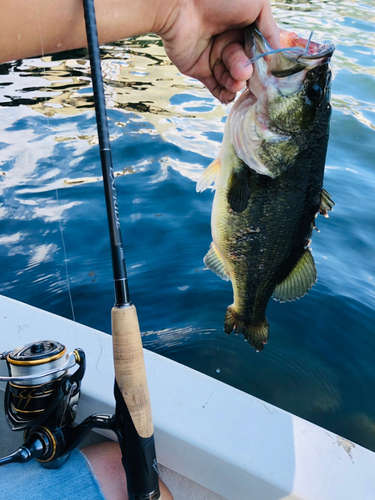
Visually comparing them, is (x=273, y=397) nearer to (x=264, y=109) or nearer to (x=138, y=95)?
(x=264, y=109)

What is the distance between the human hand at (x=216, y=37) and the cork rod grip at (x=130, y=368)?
2.86ft

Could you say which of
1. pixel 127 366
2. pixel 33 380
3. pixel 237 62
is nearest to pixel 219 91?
pixel 237 62

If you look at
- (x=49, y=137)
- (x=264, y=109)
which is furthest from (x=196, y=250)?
(x=49, y=137)

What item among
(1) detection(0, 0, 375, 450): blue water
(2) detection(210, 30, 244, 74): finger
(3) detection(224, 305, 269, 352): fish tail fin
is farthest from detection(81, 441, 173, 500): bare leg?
(2) detection(210, 30, 244, 74): finger

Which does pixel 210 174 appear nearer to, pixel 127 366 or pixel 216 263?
pixel 216 263

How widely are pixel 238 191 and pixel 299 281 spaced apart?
0.47 m

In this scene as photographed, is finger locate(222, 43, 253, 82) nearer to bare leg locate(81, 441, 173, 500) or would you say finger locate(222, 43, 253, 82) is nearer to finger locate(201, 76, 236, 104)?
finger locate(201, 76, 236, 104)

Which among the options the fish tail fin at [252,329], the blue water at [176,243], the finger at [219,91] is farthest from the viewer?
the blue water at [176,243]

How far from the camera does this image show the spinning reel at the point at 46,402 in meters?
1.46

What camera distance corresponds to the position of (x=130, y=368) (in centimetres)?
137

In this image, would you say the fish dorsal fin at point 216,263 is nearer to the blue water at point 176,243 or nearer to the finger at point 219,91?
the finger at point 219,91

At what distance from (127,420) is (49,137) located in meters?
5.01

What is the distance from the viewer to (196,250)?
3.71 meters

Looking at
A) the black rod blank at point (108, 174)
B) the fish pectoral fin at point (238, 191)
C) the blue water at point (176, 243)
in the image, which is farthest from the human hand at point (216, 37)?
the blue water at point (176, 243)
